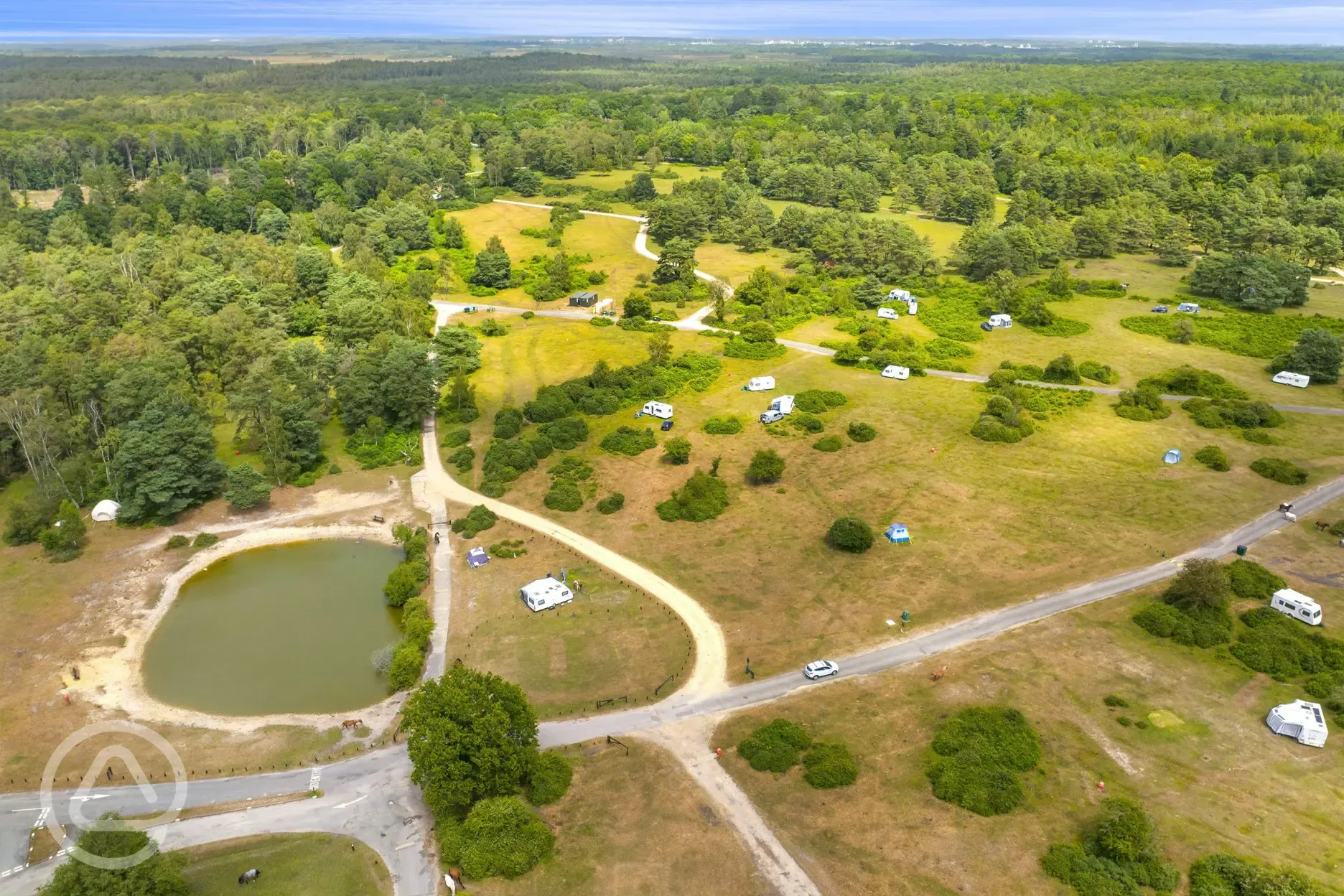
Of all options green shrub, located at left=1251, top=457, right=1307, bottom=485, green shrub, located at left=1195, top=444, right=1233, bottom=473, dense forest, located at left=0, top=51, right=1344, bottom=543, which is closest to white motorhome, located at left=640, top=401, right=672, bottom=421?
dense forest, located at left=0, top=51, right=1344, bottom=543

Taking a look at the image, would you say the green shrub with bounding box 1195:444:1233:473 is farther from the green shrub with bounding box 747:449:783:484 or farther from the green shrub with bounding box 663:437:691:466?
the green shrub with bounding box 663:437:691:466

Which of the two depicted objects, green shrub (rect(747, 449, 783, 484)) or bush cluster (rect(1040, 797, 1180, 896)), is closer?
bush cluster (rect(1040, 797, 1180, 896))

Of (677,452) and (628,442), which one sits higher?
(677,452)

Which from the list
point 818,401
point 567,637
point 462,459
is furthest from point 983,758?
point 462,459

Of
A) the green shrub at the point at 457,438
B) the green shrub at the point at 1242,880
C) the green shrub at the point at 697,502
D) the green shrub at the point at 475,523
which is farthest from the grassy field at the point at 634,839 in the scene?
the green shrub at the point at 457,438

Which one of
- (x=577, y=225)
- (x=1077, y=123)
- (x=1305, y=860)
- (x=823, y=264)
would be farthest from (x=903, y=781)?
(x=1077, y=123)

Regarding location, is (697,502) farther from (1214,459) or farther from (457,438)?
(1214,459)
